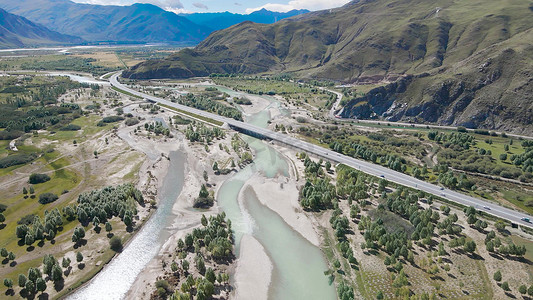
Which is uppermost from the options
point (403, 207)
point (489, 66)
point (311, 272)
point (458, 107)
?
point (489, 66)

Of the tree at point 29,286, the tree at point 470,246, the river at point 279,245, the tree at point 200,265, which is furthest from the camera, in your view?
the tree at point 470,246

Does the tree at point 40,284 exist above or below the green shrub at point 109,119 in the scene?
below

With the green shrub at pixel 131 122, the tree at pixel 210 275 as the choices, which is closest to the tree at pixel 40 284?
the tree at pixel 210 275

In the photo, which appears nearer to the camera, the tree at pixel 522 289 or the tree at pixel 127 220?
the tree at pixel 522 289

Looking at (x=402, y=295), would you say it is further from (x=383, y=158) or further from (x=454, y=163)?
(x=454, y=163)

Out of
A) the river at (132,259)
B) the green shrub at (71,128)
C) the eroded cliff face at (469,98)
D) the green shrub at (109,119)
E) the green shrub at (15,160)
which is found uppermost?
the eroded cliff face at (469,98)

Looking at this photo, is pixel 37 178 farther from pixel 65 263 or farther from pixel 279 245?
pixel 279 245

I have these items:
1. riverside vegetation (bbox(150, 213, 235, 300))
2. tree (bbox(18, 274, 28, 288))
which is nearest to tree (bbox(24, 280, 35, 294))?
tree (bbox(18, 274, 28, 288))

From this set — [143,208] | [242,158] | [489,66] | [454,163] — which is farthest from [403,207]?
[489,66]

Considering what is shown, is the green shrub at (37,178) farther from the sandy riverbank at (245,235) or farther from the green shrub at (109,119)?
the green shrub at (109,119)
